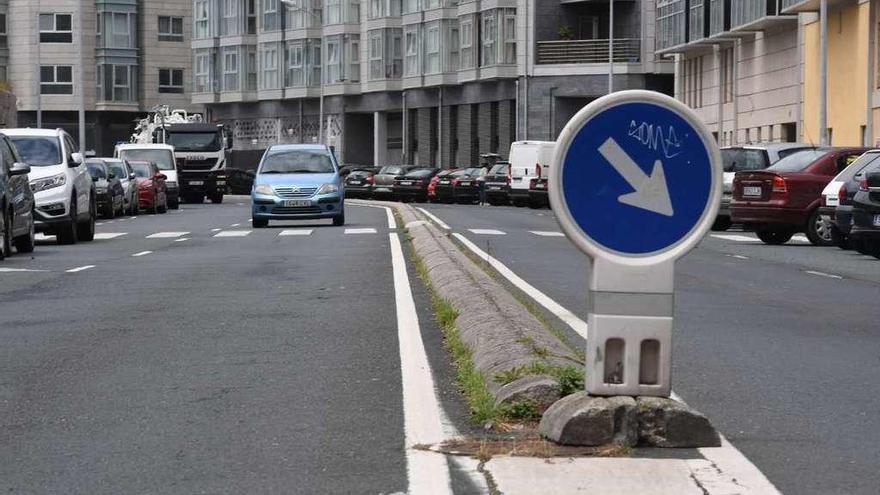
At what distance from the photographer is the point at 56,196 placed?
28156 millimetres

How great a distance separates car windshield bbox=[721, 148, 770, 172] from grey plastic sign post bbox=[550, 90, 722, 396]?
26.7m

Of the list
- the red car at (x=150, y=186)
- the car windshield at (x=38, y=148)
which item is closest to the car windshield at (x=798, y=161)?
the car windshield at (x=38, y=148)

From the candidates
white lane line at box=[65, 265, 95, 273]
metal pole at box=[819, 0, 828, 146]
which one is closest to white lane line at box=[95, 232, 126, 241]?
white lane line at box=[65, 265, 95, 273]

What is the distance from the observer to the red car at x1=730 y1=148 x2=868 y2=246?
29.8m

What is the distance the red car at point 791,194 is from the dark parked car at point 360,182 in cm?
4612

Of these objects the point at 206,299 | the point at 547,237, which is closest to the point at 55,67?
the point at 547,237

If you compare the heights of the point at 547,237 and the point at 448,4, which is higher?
the point at 448,4

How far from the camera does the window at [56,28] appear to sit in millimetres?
110812

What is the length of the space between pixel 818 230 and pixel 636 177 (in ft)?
76.1

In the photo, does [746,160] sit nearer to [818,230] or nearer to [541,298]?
[818,230]

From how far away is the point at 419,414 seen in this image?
8.25m

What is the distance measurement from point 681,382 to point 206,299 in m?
6.43

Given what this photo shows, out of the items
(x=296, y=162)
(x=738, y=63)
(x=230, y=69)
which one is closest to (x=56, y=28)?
(x=230, y=69)

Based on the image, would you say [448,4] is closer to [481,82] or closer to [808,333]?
[481,82]
